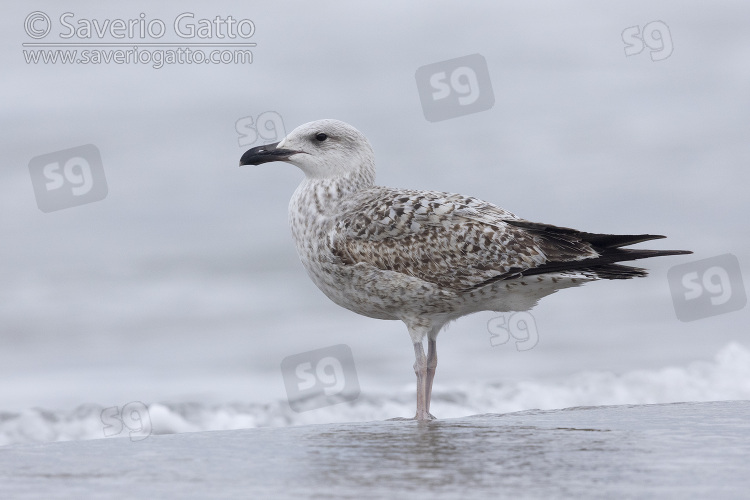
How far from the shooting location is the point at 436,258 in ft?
28.9

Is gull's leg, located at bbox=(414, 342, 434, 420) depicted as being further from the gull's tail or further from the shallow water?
the shallow water

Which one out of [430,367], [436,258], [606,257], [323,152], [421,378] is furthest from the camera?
[323,152]

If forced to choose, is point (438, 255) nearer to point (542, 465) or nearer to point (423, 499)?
point (542, 465)

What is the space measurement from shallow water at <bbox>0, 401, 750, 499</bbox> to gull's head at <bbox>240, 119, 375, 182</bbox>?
10.9 feet

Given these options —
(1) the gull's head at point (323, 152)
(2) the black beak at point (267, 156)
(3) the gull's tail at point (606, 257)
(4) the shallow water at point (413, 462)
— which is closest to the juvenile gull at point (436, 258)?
(3) the gull's tail at point (606, 257)

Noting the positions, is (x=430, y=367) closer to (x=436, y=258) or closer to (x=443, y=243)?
(x=436, y=258)

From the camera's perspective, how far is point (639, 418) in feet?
24.3

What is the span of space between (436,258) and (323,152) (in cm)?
182

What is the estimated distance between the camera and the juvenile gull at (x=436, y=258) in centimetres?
864

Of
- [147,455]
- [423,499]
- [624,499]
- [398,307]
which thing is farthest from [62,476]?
[398,307]

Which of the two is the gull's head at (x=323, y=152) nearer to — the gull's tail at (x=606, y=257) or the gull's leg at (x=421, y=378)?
the gull's leg at (x=421, y=378)

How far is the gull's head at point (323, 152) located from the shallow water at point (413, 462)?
3.33 meters

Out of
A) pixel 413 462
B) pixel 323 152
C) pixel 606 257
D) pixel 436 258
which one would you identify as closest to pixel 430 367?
pixel 436 258

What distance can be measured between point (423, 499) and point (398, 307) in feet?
15.4
